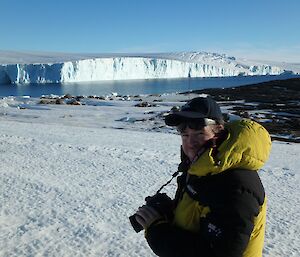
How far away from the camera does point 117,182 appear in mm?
6383

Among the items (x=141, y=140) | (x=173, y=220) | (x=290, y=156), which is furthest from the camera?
(x=141, y=140)

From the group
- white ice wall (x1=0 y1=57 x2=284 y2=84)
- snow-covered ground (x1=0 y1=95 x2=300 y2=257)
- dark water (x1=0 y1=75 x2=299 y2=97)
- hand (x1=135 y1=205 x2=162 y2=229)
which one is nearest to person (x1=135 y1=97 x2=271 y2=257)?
hand (x1=135 y1=205 x2=162 y2=229)

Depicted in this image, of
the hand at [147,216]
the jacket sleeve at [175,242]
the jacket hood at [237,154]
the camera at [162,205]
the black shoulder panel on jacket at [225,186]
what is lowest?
the jacket sleeve at [175,242]

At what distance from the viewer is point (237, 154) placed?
5.07 feet

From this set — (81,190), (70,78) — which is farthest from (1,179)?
(70,78)

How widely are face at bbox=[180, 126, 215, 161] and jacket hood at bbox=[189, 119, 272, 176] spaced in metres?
0.09

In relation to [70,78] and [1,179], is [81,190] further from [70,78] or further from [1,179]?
[70,78]

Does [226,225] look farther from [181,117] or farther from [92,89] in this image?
[92,89]

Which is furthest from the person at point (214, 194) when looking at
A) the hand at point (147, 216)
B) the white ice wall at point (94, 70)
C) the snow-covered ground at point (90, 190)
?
the white ice wall at point (94, 70)

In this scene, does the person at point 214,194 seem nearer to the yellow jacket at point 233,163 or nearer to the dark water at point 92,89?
the yellow jacket at point 233,163

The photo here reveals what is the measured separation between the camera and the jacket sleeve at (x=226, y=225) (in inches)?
58.7

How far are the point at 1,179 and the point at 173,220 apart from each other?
16.9 ft

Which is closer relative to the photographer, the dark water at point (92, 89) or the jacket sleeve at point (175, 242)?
the jacket sleeve at point (175, 242)

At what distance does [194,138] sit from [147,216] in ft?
1.40
